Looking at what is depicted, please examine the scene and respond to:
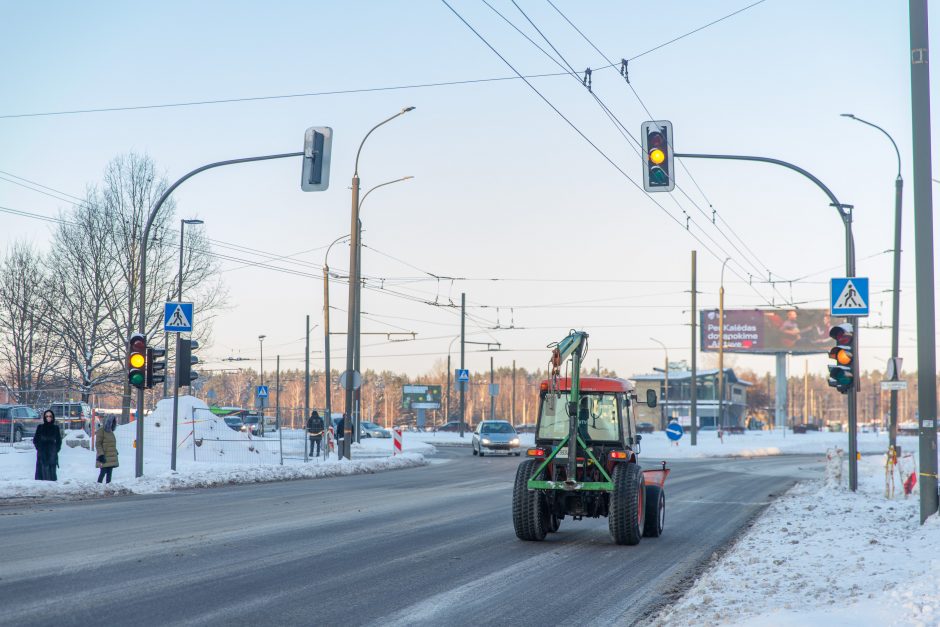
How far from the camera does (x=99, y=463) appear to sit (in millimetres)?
22312

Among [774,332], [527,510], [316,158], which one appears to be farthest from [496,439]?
[774,332]

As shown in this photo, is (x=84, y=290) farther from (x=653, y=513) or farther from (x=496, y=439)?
(x=653, y=513)

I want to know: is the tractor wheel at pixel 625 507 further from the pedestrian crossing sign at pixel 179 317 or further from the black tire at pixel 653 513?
the pedestrian crossing sign at pixel 179 317

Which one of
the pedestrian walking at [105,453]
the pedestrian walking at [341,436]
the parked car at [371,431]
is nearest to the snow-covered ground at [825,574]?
the pedestrian walking at [105,453]

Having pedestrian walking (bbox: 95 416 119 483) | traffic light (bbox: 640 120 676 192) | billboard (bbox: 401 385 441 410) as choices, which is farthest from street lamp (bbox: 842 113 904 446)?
billboard (bbox: 401 385 441 410)

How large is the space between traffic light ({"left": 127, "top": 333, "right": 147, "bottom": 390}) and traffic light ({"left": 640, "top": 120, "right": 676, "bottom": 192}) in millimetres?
11816

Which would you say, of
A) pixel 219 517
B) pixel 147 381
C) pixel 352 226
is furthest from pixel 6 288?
pixel 219 517

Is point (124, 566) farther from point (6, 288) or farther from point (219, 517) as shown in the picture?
point (6, 288)

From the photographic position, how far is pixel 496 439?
43469 mm

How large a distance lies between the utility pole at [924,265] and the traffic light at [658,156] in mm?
3711

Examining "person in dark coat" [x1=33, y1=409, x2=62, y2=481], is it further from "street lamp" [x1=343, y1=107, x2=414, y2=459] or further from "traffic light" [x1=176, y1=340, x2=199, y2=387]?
"street lamp" [x1=343, y1=107, x2=414, y2=459]

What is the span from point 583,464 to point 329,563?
3874 millimetres

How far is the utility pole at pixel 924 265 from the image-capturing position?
13930 millimetres

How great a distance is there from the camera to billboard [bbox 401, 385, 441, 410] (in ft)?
462
